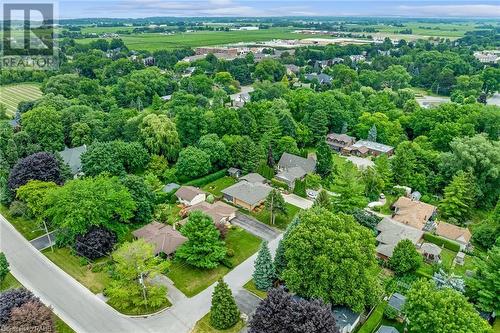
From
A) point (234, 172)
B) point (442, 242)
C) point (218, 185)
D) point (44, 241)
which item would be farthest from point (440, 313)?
point (44, 241)

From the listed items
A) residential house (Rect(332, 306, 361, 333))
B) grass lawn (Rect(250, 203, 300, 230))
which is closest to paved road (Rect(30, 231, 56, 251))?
grass lawn (Rect(250, 203, 300, 230))

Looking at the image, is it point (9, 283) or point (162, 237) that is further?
point (162, 237)

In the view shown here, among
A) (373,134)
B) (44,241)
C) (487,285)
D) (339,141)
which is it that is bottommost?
(44,241)

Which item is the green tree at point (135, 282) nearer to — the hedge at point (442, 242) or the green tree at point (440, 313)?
the green tree at point (440, 313)

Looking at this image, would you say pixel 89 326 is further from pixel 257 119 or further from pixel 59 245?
pixel 257 119

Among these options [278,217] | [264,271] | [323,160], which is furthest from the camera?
[323,160]

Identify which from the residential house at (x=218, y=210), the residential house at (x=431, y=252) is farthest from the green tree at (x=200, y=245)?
the residential house at (x=431, y=252)

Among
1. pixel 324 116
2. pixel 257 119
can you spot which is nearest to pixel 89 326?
pixel 257 119

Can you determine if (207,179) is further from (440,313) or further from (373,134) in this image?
(440,313)

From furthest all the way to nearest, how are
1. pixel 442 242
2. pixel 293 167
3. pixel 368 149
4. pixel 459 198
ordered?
pixel 368 149 → pixel 293 167 → pixel 459 198 → pixel 442 242
